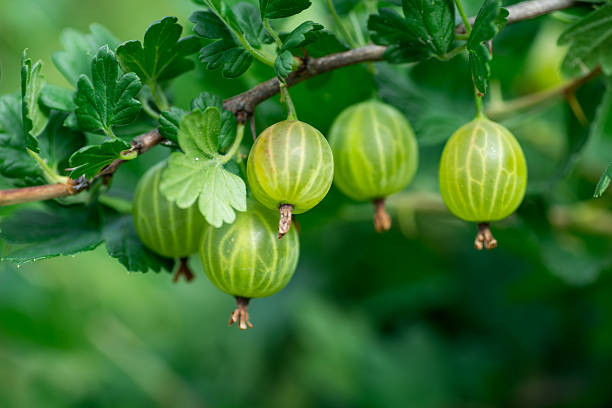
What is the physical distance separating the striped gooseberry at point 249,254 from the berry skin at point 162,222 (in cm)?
8

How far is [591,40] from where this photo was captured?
84cm

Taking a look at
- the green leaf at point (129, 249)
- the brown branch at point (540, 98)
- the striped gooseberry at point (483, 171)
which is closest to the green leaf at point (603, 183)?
the striped gooseberry at point (483, 171)

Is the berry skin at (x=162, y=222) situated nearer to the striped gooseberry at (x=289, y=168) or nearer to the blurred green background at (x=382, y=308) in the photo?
the striped gooseberry at (x=289, y=168)

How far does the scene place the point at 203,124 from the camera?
0.64 m

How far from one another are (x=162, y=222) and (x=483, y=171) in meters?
0.43

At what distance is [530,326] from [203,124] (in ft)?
3.98

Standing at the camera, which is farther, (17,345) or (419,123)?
(17,345)

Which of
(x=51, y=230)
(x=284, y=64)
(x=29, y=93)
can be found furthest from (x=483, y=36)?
(x=51, y=230)

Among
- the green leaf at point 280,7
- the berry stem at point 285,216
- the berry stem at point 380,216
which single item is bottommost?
the berry stem at point 380,216

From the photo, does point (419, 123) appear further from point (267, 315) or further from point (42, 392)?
point (42, 392)

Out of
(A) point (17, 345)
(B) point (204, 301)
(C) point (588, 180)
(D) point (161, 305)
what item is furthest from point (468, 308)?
(A) point (17, 345)

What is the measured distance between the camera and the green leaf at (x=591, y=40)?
2.65 ft

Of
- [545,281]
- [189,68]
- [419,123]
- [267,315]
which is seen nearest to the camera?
[189,68]

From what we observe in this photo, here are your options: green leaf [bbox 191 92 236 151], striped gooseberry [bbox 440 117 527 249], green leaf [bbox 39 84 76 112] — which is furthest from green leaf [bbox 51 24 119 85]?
striped gooseberry [bbox 440 117 527 249]
